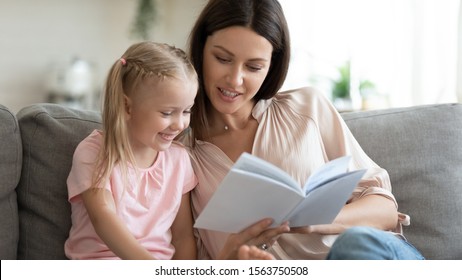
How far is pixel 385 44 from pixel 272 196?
2.71m

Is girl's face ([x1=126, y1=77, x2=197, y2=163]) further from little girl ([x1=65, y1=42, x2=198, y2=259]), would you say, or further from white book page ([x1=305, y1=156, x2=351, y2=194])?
white book page ([x1=305, y1=156, x2=351, y2=194])

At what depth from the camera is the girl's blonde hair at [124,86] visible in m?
1.54

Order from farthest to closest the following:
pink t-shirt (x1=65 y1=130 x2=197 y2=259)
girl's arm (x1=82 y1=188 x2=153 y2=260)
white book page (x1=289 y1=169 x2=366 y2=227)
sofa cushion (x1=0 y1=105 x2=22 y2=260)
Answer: sofa cushion (x1=0 y1=105 x2=22 y2=260)
pink t-shirt (x1=65 y1=130 x2=197 y2=259)
girl's arm (x1=82 y1=188 x2=153 y2=260)
white book page (x1=289 y1=169 x2=366 y2=227)

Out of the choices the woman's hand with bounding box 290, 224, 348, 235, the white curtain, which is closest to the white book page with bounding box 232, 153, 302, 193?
the woman's hand with bounding box 290, 224, 348, 235

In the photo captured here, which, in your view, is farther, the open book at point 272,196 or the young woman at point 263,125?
the young woman at point 263,125

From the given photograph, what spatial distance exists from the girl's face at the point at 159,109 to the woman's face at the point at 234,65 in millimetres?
150

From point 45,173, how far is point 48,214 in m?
0.11

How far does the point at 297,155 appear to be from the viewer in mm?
1718

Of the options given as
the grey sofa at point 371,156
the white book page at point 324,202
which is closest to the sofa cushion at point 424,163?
the grey sofa at point 371,156

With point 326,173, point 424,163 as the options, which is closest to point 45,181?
point 326,173

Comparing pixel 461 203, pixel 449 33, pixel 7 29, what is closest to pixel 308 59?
pixel 449 33

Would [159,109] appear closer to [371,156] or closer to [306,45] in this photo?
[371,156]

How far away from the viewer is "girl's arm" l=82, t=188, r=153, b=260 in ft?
4.79

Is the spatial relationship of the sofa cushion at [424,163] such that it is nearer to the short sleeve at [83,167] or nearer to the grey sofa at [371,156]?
the grey sofa at [371,156]
